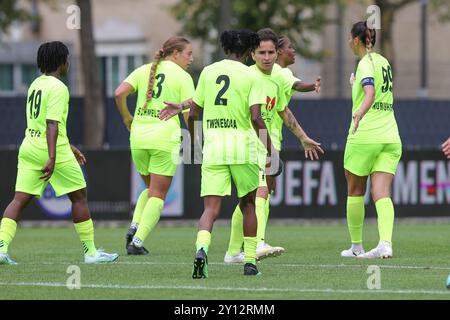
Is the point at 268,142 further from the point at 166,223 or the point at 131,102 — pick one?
the point at 131,102

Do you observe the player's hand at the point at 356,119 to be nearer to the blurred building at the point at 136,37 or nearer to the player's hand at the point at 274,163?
the player's hand at the point at 274,163

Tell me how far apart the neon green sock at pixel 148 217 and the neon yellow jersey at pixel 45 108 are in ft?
5.58

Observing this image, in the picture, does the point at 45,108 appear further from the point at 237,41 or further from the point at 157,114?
the point at 237,41

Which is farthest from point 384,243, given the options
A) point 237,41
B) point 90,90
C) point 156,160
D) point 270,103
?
point 90,90

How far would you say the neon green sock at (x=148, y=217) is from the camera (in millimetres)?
13016

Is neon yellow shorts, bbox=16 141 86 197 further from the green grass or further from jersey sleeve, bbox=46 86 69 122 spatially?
the green grass

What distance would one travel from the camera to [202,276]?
10.2 m

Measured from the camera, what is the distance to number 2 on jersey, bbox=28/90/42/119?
11543mm

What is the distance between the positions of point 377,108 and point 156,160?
2.45 metres

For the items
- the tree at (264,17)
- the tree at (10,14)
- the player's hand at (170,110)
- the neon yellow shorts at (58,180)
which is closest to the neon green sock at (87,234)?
the neon yellow shorts at (58,180)

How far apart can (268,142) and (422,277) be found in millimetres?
1727

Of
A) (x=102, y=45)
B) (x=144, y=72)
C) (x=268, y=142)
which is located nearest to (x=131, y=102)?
(x=144, y=72)

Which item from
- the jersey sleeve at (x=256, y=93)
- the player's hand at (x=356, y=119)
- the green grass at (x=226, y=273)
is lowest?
the green grass at (x=226, y=273)
